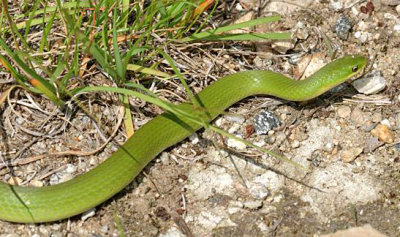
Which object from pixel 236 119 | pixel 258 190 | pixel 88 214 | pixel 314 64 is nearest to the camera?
pixel 88 214

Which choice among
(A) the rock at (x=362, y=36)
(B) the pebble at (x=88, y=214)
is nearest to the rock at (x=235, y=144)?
(B) the pebble at (x=88, y=214)

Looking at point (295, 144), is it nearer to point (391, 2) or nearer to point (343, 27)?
point (343, 27)

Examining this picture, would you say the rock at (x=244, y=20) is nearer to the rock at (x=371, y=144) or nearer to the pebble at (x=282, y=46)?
the pebble at (x=282, y=46)

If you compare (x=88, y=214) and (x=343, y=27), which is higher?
(x=343, y=27)

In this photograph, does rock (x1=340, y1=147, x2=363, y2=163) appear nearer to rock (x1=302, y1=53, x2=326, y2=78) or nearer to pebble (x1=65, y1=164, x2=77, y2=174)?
rock (x1=302, y1=53, x2=326, y2=78)

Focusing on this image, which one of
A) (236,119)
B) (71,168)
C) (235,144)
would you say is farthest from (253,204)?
(71,168)

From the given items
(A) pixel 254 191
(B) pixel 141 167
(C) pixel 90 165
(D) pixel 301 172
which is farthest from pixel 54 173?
(D) pixel 301 172
